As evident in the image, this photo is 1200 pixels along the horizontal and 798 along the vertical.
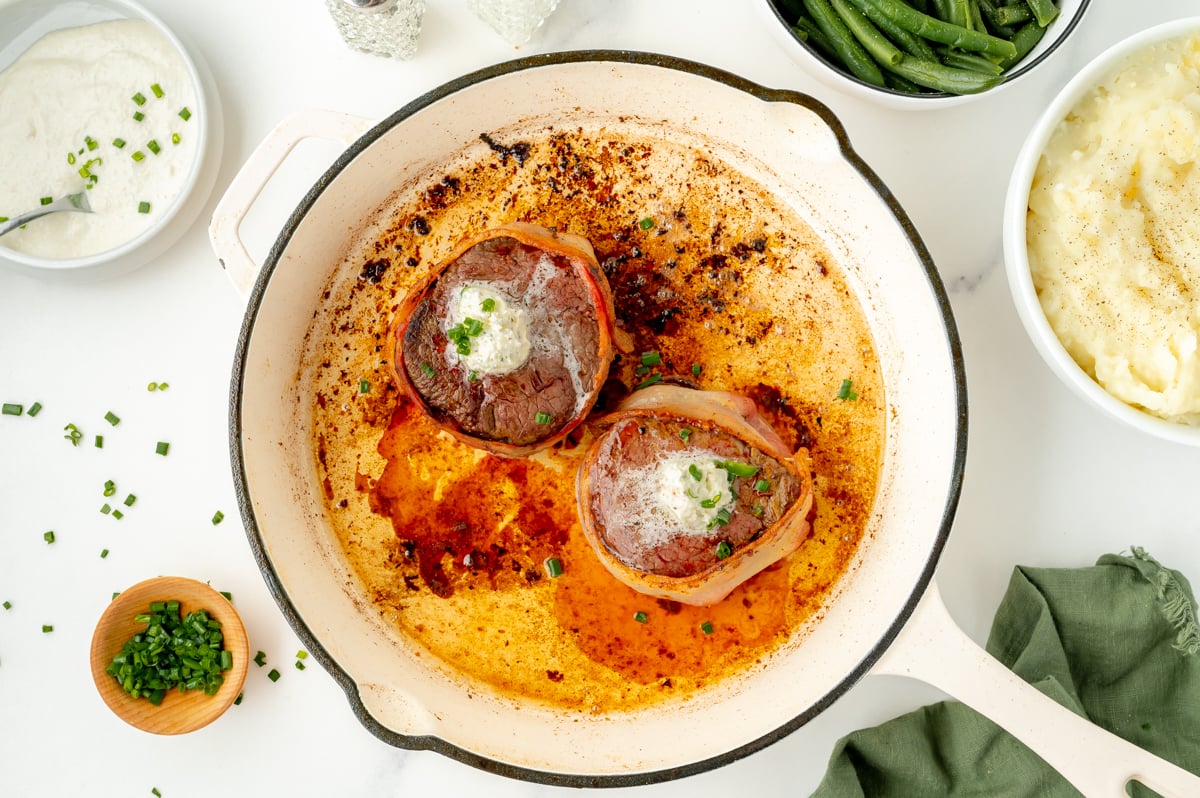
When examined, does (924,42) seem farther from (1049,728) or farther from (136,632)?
(136,632)

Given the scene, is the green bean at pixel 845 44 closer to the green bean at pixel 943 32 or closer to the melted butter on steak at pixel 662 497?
the green bean at pixel 943 32

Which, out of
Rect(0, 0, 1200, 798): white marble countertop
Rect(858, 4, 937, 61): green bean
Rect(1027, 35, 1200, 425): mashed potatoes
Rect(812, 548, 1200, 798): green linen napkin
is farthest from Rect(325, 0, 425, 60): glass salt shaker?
Rect(812, 548, 1200, 798): green linen napkin

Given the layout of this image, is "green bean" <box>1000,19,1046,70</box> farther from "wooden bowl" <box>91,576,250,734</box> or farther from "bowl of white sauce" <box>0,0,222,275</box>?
"wooden bowl" <box>91,576,250,734</box>

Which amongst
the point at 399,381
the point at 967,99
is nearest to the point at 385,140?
the point at 399,381

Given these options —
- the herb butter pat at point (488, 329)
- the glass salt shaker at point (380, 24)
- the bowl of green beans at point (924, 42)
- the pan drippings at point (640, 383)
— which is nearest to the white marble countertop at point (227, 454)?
the glass salt shaker at point (380, 24)

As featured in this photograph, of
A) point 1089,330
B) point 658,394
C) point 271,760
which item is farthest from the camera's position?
point 271,760

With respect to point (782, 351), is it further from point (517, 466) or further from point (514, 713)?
point (514, 713)

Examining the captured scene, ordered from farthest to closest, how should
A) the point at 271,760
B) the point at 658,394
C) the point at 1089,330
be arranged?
the point at 271,760 < the point at 658,394 < the point at 1089,330
